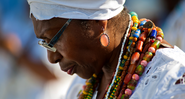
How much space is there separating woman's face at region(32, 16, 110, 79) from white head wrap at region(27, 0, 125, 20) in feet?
0.17

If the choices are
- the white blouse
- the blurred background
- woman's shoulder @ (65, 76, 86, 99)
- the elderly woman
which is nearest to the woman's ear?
the elderly woman

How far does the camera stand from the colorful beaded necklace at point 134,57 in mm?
1794

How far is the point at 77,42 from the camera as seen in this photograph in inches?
75.2

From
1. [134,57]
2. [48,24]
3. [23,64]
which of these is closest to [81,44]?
[48,24]

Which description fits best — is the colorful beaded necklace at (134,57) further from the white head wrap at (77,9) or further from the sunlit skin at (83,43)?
the white head wrap at (77,9)

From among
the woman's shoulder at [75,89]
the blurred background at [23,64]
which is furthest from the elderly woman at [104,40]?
the blurred background at [23,64]

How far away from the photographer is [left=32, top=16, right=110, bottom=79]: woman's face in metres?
1.88

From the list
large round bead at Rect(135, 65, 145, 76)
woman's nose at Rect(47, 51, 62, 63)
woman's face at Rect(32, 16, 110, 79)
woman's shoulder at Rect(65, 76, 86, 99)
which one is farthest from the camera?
woman's shoulder at Rect(65, 76, 86, 99)

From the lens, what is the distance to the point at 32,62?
4.23 meters

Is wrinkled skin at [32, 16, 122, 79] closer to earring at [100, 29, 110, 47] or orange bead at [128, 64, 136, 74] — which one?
earring at [100, 29, 110, 47]

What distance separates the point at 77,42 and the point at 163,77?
0.76 m

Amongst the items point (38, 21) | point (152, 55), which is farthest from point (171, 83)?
point (38, 21)

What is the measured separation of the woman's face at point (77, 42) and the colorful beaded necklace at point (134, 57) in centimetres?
19

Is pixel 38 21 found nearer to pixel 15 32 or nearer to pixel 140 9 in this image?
pixel 15 32
